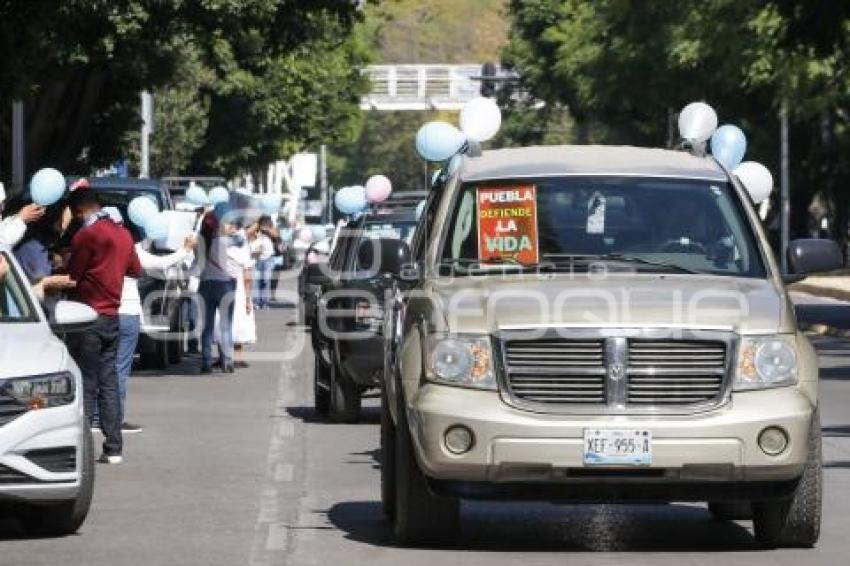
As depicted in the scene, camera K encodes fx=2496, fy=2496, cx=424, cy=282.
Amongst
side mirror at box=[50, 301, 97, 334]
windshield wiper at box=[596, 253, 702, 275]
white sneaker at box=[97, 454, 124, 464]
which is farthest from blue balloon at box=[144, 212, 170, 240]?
windshield wiper at box=[596, 253, 702, 275]

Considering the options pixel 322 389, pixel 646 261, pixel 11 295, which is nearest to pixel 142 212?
pixel 322 389

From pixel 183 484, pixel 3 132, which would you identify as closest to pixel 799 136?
pixel 3 132

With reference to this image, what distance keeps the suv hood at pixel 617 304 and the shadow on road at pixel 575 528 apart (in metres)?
1.15

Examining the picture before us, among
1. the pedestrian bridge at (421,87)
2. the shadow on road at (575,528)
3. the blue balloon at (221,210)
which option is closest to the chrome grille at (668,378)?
the shadow on road at (575,528)

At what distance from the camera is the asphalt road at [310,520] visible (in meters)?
11.5

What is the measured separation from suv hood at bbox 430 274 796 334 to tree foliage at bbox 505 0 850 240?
2418 centimetres

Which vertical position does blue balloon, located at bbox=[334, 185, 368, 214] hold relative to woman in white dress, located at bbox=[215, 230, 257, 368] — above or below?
above

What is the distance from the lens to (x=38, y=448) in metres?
11.9

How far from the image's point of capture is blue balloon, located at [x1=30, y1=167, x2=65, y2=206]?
19156mm

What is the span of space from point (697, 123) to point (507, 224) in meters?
2.81

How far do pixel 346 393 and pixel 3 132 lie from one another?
24064 millimetres

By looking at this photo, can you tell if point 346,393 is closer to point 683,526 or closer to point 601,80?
point 683,526

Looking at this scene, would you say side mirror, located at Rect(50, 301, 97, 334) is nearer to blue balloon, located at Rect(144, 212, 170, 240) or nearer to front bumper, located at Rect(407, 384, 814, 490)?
front bumper, located at Rect(407, 384, 814, 490)

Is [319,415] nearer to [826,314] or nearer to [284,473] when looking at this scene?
[284,473]
